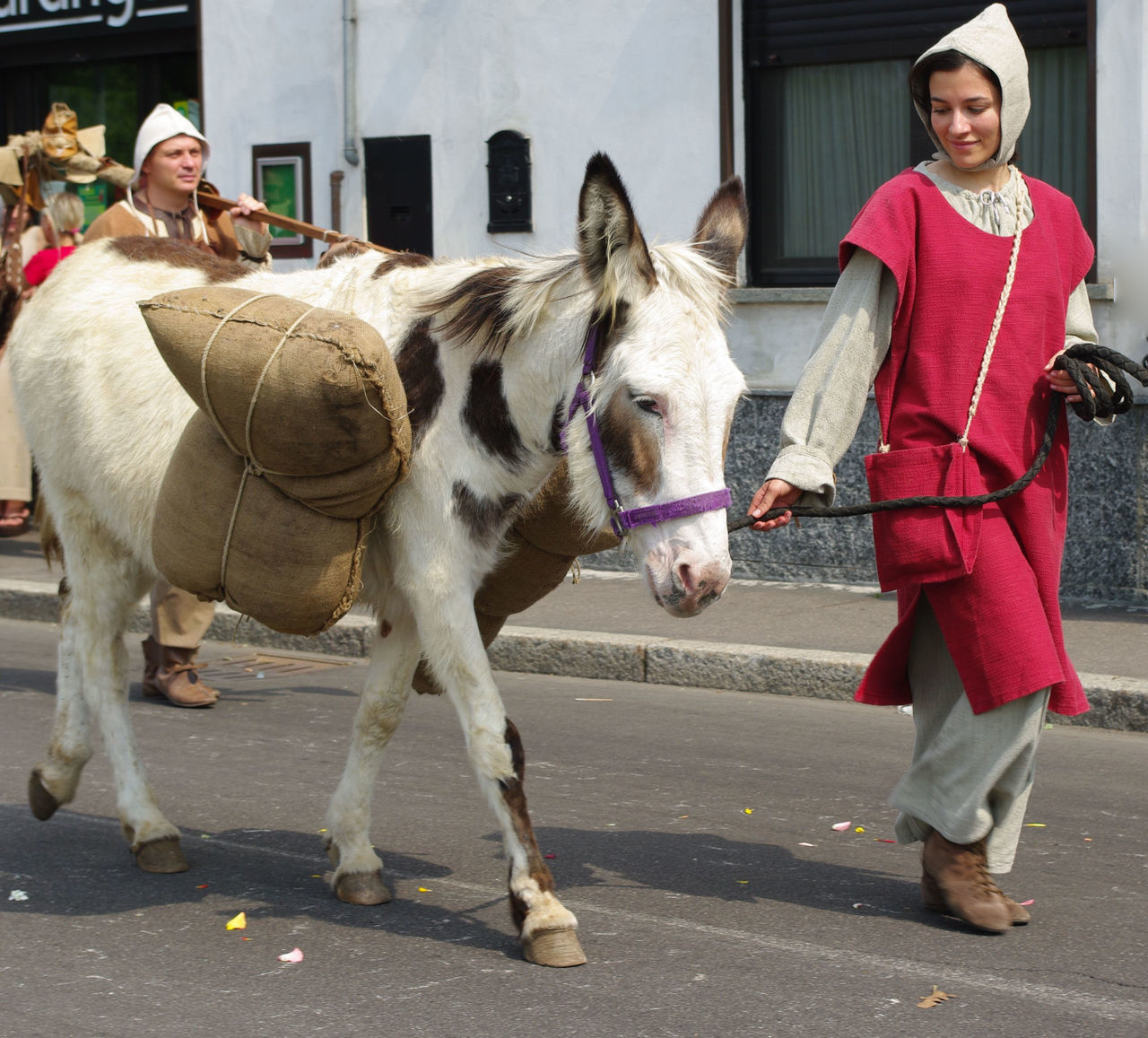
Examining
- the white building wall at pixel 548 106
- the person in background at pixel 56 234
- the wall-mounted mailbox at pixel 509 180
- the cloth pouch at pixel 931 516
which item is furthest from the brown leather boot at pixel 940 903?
the wall-mounted mailbox at pixel 509 180

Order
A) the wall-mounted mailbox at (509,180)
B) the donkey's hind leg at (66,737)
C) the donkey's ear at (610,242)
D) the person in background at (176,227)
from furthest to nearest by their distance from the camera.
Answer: the wall-mounted mailbox at (509,180), the person in background at (176,227), the donkey's hind leg at (66,737), the donkey's ear at (610,242)

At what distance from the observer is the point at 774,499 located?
13.6ft

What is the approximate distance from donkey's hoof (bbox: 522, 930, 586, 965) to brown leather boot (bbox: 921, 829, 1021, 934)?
98cm

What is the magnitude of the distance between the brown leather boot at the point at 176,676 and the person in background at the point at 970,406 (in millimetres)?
3845

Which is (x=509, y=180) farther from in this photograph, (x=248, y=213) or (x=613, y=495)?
(x=613, y=495)

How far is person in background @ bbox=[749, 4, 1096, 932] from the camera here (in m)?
4.14

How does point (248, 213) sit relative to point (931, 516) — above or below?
above

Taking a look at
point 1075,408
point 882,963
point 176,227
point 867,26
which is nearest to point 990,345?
point 1075,408

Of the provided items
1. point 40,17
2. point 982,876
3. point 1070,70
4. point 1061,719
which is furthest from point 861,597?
point 40,17

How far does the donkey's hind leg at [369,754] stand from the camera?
4543mm

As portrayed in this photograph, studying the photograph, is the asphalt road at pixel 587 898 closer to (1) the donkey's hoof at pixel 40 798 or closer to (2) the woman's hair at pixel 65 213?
(1) the donkey's hoof at pixel 40 798

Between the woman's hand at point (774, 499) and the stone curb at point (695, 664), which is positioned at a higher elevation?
the woman's hand at point (774, 499)

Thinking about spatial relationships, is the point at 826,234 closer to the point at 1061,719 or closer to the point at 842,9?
the point at 842,9

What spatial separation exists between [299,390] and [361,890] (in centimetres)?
141
